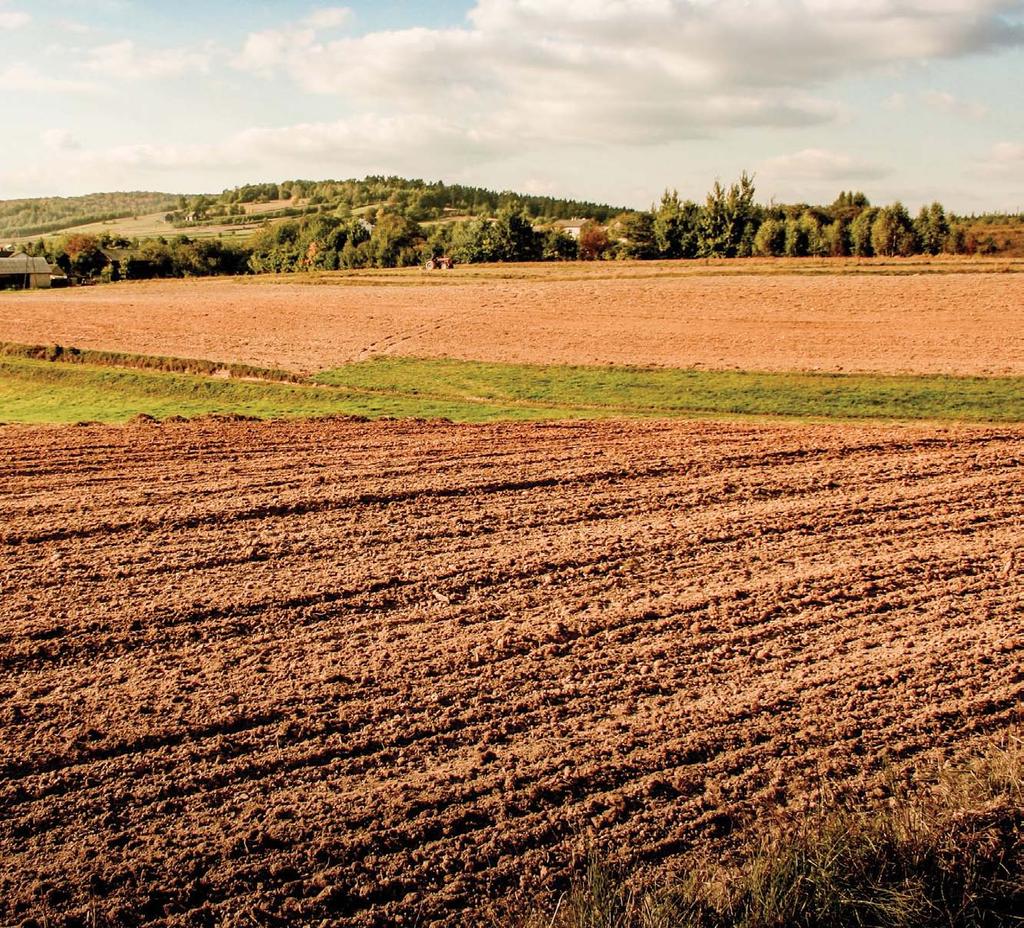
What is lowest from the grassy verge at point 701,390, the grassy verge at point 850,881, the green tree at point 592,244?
the grassy verge at point 850,881

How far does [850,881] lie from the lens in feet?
18.0

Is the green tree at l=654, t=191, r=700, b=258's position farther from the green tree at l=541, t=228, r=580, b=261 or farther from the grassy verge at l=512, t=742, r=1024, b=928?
the grassy verge at l=512, t=742, r=1024, b=928

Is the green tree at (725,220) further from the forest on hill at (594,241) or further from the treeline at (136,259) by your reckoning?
the treeline at (136,259)

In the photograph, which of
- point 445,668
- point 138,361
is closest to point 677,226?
point 138,361

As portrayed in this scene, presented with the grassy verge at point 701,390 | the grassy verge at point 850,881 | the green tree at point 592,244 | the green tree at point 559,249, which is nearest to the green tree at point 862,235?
the green tree at point 592,244

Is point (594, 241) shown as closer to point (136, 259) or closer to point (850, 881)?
point (136, 259)

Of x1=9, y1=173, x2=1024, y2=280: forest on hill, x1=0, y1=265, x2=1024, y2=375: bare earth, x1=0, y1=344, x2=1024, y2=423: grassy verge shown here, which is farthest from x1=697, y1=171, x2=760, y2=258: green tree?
x1=0, y1=344, x2=1024, y2=423: grassy verge

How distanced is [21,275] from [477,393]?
95.8 meters

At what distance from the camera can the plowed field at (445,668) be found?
641 cm

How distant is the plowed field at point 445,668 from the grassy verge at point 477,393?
8.98m

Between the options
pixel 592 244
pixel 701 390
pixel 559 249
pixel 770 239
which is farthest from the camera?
pixel 592 244

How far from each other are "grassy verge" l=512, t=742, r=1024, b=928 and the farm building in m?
112

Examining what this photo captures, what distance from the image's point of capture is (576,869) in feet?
20.4

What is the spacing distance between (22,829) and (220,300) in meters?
57.5
